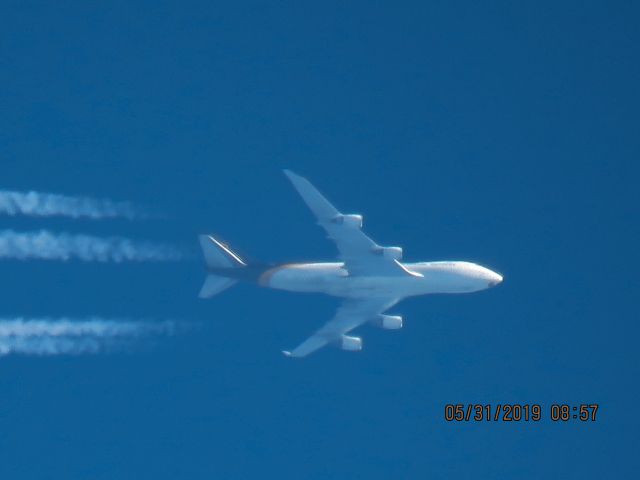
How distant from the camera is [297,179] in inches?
2098

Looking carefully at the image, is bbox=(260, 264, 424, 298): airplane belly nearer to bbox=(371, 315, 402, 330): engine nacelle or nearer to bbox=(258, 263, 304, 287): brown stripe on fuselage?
bbox=(258, 263, 304, 287): brown stripe on fuselage

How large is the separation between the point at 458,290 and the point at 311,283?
8.43 metres

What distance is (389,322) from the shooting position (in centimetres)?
5962

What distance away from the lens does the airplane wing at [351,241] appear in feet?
177

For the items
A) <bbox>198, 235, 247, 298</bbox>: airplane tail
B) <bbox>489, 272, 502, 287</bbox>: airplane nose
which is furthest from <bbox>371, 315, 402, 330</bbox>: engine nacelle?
<bbox>198, 235, 247, 298</bbox>: airplane tail

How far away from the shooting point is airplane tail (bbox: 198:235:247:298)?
197 feet

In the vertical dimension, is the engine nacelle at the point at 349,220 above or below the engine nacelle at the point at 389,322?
above

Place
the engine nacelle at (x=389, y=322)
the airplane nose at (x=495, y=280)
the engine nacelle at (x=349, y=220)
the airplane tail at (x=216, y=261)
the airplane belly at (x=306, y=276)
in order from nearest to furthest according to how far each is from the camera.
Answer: the engine nacelle at (x=349, y=220) → the airplane belly at (x=306, y=276) → the airplane nose at (x=495, y=280) → the engine nacelle at (x=389, y=322) → the airplane tail at (x=216, y=261)

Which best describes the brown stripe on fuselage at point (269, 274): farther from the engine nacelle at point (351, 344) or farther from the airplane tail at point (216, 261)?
the engine nacelle at point (351, 344)

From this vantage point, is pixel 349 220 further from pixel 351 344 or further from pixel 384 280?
pixel 351 344

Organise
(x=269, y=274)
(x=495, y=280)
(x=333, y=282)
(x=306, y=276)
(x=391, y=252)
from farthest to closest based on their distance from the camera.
→ (x=269, y=274) → (x=495, y=280) → (x=333, y=282) → (x=306, y=276) → (x=391, y=252)

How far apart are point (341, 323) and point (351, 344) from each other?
1.39 m

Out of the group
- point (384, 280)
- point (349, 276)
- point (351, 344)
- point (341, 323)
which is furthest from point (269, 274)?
point (384, 280)

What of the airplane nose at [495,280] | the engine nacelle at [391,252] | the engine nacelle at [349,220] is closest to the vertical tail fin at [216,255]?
the engine nacelle at [349,220]
